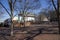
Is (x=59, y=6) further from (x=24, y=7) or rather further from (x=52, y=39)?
(x=24, y=7)

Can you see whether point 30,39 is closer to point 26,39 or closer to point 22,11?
point 26,39

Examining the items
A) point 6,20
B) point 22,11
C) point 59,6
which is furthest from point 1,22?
point 59,6

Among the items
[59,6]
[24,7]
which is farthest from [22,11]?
[59,6]

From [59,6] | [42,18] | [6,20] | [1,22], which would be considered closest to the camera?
[59,6]

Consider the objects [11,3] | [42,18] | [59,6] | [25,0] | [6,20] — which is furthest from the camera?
[42,18]

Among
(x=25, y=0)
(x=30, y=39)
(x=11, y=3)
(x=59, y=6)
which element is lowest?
(x=30, y=39)

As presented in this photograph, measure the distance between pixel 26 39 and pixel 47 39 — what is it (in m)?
1.79

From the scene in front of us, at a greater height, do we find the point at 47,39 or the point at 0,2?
the point at 0,2

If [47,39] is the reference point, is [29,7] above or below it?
above

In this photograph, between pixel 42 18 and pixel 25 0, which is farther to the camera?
pixel 42 18

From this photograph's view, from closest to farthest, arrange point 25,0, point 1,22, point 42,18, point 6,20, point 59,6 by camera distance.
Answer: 1. point 59,6
2. point 25,0
3. point 1,22
4. point 6,20
5. point 42,18

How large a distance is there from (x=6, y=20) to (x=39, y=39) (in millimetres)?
31893

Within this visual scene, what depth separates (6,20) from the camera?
4353cm

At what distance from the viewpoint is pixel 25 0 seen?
3081 cm
